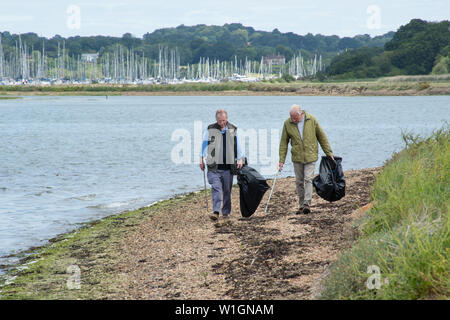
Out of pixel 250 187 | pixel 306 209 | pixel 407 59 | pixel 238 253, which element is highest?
pixel 407 59

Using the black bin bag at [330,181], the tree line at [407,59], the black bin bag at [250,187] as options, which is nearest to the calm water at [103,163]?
the black bin bag at [250,187]

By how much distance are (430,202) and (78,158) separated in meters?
25.8

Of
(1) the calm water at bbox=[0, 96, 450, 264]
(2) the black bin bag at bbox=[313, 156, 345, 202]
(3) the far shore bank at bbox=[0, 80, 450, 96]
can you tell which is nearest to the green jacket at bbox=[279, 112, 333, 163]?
(2) the black bin bag at bbox=[313, 156, 345, 202]

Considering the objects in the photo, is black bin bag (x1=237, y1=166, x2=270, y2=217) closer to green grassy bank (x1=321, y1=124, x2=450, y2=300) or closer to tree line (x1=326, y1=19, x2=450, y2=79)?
green grassy bank (x1=321, y1=124, x2=450, y2=300)

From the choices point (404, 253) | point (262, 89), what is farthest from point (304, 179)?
point (262, 89)

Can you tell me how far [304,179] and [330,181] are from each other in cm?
50

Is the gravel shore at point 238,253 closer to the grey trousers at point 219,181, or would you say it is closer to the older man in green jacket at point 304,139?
the grey trousers at point 219,181

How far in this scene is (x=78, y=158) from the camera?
31156 mm

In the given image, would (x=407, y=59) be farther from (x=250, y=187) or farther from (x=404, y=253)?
(x=404, y=253)

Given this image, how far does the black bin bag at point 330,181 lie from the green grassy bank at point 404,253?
9.91 ft

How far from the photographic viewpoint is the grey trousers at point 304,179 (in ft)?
37.3

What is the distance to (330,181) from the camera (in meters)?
11.5
